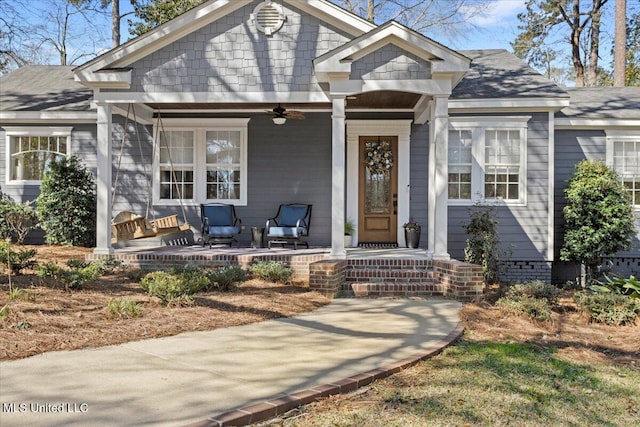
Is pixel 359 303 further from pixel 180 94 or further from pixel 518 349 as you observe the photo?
pixel 180 94

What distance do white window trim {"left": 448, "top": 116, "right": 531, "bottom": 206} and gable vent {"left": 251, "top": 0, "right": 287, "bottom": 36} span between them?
387 centimetres

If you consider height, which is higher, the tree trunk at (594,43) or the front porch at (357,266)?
the tree trunk at (594,43)

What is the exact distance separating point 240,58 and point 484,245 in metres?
5.15

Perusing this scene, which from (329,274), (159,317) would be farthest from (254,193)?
(159,317)

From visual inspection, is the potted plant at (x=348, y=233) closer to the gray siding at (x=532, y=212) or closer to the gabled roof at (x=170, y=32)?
the gray siding at (x=532, y=212)

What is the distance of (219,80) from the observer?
29.8ft

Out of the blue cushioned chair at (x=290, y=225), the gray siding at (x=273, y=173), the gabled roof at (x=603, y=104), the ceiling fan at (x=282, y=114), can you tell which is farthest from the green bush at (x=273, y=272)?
the gabled roof at (x=603, y=104)

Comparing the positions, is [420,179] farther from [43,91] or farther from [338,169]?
[43,91]

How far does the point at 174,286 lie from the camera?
6.44m

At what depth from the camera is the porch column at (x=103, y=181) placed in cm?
937

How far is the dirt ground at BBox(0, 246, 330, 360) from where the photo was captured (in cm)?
489

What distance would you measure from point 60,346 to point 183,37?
6044 mm

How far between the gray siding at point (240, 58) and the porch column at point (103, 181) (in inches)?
30.8

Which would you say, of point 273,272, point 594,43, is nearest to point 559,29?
point 594,43
